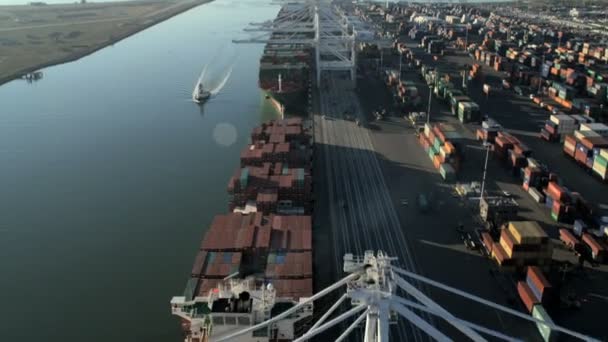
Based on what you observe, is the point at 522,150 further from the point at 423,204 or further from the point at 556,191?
the point at 423,204

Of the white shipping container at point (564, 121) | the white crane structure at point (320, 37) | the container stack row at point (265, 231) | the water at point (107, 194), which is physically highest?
the white crane structure at point (320, 37)

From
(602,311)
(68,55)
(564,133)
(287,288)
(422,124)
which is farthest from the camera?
(68,55)

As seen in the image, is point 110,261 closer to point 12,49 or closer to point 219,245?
point 219,245

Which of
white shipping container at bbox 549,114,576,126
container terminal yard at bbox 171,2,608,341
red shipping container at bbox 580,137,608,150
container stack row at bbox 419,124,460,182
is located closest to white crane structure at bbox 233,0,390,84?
container terminal yard at bbox 171,2,608,341

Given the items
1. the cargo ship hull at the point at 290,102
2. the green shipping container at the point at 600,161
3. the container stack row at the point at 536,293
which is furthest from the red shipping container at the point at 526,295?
the cargo ship hull at the point at 290,102

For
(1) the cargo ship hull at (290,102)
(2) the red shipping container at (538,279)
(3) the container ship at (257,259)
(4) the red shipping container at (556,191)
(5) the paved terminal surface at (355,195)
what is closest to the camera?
(3) the container ship at (257,259)

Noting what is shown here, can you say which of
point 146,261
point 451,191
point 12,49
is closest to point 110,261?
point 146,261

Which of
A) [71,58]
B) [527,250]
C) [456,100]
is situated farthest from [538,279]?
[71,58]

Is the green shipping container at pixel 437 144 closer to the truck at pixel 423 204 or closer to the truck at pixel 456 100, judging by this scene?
the truck at pixel 423 204
